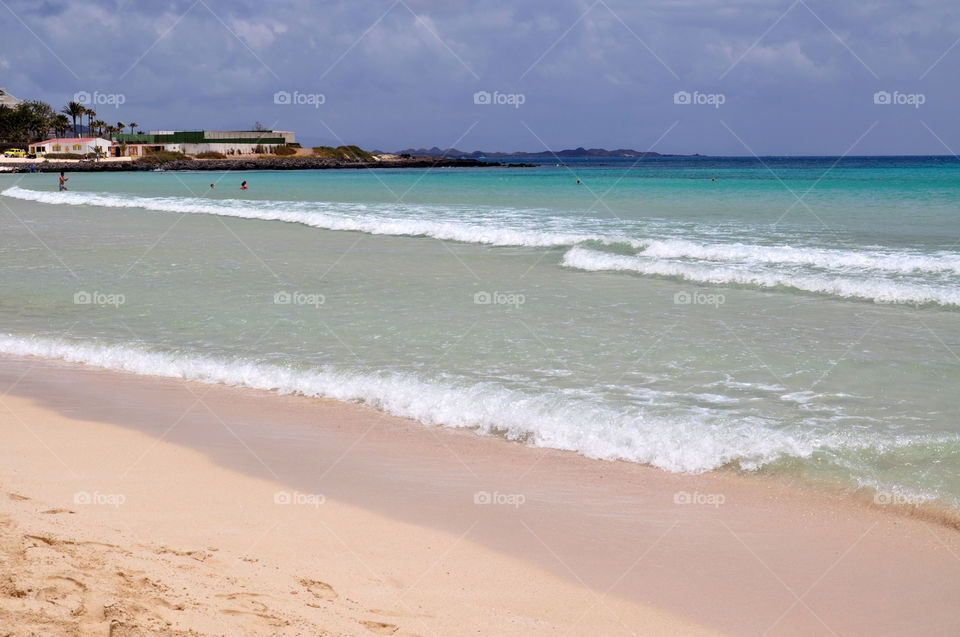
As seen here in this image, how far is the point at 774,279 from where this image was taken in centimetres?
1447

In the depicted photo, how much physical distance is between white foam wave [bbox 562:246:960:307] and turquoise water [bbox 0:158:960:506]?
0.21 ft

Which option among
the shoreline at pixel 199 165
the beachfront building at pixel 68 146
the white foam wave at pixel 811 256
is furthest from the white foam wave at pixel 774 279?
the beachfront building at pixel 68 146

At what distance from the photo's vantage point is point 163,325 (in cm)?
1085

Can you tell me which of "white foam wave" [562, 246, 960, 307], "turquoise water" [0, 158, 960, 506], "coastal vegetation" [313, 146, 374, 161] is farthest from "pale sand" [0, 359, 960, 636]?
"coastal vegetation" [313, 146, 374, 161]

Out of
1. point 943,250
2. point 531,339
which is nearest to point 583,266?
Result: point 531,339

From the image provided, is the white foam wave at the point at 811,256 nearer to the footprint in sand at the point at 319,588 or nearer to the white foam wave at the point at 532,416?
the white foam wave at the point at 532,416

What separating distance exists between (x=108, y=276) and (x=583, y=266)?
894 centimetres

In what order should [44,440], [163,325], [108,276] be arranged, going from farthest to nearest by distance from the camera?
[108,276] < [163,325] < [44,440]

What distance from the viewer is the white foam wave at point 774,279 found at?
1288 centimetres

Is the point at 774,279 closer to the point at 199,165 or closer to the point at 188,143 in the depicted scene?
the point at 199,165

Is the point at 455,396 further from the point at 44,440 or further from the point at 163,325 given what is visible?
the point at 163,325

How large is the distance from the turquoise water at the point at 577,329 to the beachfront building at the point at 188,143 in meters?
122

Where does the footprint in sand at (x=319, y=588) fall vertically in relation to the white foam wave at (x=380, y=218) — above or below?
below

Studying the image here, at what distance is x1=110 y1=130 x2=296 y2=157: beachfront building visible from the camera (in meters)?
135
